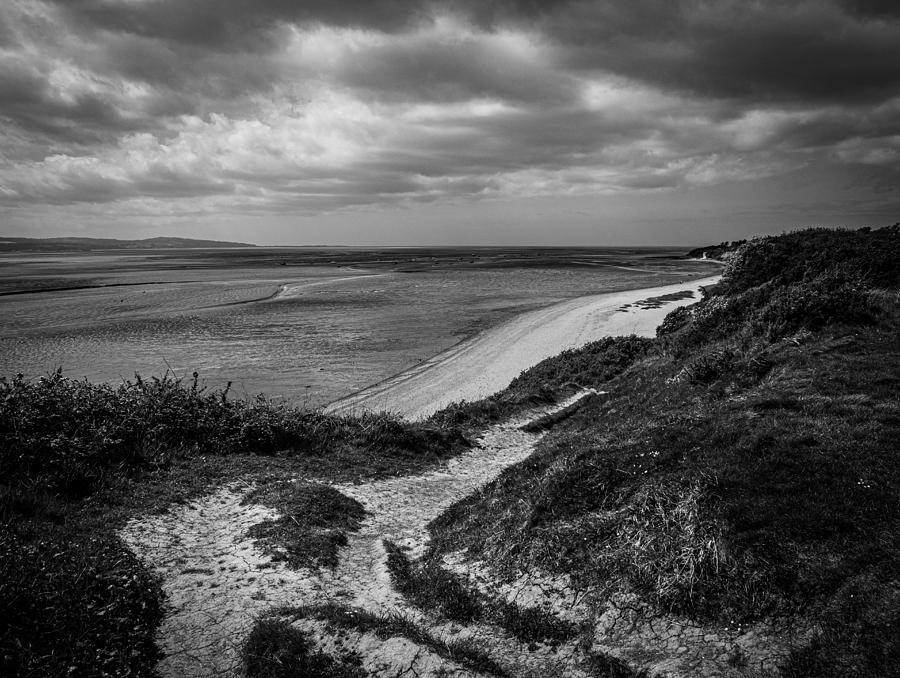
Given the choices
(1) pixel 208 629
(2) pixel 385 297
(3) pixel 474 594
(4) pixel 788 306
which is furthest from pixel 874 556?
(2) pixel 385 297

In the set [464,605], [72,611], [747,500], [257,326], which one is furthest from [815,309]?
[257,326]

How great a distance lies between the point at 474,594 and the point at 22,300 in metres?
67.6

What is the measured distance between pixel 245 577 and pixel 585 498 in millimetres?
4906

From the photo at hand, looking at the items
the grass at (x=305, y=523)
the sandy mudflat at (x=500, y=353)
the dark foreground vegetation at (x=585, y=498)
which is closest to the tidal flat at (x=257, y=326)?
the sandy mudflat at (x=500, y=353)

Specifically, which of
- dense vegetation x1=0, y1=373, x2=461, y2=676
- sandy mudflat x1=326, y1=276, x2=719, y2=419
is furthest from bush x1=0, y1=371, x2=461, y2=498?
sandy mudflat x1=326, y1=276, x2=719, y2=419

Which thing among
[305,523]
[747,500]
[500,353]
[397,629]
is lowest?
[500,353]

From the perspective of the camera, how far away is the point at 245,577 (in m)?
7.10

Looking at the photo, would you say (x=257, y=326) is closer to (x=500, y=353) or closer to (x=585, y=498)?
(x=500, y=353)

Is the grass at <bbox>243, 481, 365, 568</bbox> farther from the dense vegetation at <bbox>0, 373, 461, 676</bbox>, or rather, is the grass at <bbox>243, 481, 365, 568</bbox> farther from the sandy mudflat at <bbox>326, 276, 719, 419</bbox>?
the sandy mudflat at <bbox>326, 276, 719, 419</bbox>

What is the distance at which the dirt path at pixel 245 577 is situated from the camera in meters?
5.45

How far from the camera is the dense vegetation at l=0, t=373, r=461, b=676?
5090 millimetres

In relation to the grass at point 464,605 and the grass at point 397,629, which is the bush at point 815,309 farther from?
the grass at point 397,629

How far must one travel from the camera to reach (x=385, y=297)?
206ft

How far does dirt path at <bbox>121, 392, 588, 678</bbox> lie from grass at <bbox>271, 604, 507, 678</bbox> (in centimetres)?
14
